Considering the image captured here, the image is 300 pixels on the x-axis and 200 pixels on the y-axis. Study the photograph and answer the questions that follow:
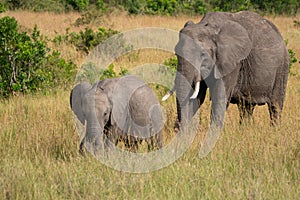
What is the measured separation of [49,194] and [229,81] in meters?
2.90

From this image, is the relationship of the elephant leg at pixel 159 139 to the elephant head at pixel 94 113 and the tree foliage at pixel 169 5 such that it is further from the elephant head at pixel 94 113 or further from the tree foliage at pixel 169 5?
the tree foliage at pixel 169 5

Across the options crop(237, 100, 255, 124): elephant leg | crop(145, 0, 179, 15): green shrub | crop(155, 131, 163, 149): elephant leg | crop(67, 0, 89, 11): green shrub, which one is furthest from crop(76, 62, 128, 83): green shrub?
crop(67, 0, 89, 11): green shrub

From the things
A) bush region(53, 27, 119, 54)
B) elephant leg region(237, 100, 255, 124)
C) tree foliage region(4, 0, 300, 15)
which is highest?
elephant leg region(237, 100, 255, 124)

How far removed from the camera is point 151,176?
4637 mm

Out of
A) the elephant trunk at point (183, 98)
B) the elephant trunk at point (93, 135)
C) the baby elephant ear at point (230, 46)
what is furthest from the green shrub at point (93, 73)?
the elephant trunk at point (93, 135)

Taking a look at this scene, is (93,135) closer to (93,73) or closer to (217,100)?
(217,100)

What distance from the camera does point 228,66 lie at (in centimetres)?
638

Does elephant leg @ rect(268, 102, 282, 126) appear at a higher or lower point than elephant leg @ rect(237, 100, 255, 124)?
lower

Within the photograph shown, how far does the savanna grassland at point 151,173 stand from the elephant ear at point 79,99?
0.34 metres

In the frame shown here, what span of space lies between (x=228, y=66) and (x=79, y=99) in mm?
1956

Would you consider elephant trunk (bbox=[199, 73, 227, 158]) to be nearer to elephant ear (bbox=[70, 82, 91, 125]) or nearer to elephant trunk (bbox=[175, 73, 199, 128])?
elephant trunk (bbox=[175, 73, 199, 128])

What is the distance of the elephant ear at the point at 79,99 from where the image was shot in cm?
513

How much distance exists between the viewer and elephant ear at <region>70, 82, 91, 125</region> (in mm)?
5125

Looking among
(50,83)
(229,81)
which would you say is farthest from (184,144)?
(50,83)
